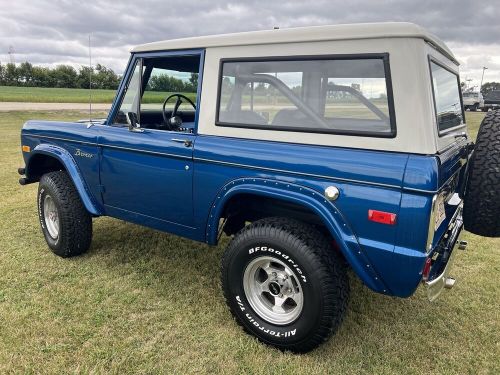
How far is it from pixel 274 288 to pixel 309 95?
1270 mm

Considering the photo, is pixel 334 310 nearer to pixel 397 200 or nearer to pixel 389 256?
→ pixel 389 256

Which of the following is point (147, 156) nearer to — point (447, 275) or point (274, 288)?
point (274, 288)

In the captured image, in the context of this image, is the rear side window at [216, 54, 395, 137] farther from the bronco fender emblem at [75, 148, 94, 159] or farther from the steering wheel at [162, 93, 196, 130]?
the bronco fender emblem at [75, 148, 94, 159]

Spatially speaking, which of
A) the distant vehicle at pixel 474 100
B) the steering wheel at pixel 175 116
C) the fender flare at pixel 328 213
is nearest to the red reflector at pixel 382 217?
the fender flare at pixel 328 213

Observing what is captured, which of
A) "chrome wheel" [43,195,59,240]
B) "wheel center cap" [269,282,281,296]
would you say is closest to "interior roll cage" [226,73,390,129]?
"wheel center cap" [269,282,281,296]

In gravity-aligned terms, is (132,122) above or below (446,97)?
below

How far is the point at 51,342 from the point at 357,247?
2.04 m

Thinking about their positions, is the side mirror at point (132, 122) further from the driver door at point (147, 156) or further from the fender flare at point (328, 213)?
the fender flare at point (328, 213)

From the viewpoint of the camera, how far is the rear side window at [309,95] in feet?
7.34

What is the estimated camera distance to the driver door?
2.90m

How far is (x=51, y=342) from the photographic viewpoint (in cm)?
264

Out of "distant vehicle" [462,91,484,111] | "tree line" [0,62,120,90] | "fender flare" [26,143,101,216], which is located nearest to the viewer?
"fender flare" [26,143,101,216]

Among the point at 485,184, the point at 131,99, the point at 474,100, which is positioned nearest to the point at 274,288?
the point at 485,184

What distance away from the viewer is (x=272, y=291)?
271cm
